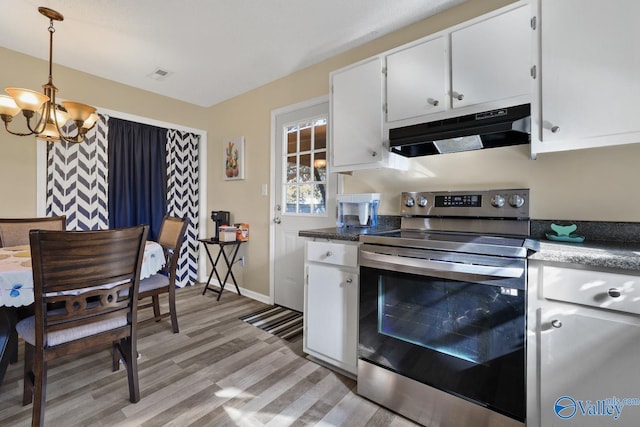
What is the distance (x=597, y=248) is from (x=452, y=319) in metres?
0.66

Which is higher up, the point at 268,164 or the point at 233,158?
the point at 233,158

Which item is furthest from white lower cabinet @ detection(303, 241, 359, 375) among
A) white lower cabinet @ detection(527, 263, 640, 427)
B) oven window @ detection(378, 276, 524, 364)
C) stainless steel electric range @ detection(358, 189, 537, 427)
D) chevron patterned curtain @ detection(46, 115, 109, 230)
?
chevron patterned curtain @ detection(46, 115, 109, 230)

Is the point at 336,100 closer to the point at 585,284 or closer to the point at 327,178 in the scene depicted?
the point at 327,178

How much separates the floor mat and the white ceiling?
8.25ft

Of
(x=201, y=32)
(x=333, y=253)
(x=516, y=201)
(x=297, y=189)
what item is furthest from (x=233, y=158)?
(x=516, y=201)

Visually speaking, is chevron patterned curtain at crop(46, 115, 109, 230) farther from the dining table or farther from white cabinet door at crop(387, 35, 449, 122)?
white cabinet door at crop(387, 35, 449, 122)

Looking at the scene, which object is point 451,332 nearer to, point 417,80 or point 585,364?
point 585,364

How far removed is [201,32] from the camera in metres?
2.34

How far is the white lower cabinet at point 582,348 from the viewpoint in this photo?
1024 mm

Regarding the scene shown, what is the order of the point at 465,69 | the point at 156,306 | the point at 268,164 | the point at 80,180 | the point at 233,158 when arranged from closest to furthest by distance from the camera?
1. the point at 465,69
2. the point at 156,306
3. the point at 80,180
4. the point at 268,164
5. the point at 233,158

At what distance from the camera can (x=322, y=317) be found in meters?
1.90

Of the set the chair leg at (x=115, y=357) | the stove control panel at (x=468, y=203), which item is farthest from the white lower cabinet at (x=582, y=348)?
the chair leg at (x=115, y=357)

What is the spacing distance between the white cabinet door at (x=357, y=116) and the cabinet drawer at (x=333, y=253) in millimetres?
638

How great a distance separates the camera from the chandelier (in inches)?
69.4
